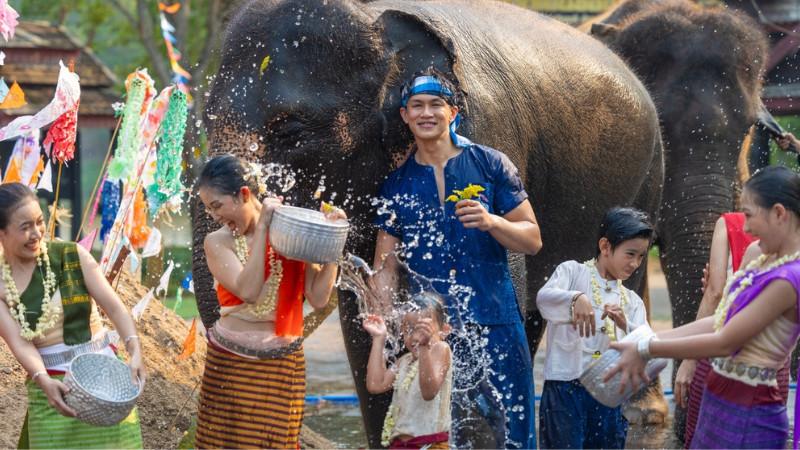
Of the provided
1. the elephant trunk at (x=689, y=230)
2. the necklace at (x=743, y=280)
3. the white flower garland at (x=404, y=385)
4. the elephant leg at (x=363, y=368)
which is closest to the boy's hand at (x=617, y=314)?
the necklace at (x=743, y=280)

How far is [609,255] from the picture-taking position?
5.23 metres

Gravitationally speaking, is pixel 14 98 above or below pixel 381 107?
below

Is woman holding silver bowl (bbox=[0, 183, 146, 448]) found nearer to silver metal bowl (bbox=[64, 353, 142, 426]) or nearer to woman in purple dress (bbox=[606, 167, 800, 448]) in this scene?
silver metal bowl (bbox=[64, 353, 142, 426])

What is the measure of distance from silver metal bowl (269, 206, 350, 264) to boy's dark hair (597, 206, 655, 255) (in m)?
1.17

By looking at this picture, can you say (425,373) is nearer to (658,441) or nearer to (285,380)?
(285,380)

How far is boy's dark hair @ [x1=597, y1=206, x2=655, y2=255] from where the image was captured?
5148 mm

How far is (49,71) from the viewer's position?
1694 cm

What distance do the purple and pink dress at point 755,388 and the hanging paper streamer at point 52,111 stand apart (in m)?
3.16

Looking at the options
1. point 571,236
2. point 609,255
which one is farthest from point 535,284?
point 609,255

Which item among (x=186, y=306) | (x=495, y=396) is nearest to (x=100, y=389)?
(x=495, y=396)

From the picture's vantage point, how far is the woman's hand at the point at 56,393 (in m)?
4.35

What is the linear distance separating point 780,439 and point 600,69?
11.9ft

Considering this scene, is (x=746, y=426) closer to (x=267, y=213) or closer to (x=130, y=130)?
(x=267, y=213)

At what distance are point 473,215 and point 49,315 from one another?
4.70 ft
